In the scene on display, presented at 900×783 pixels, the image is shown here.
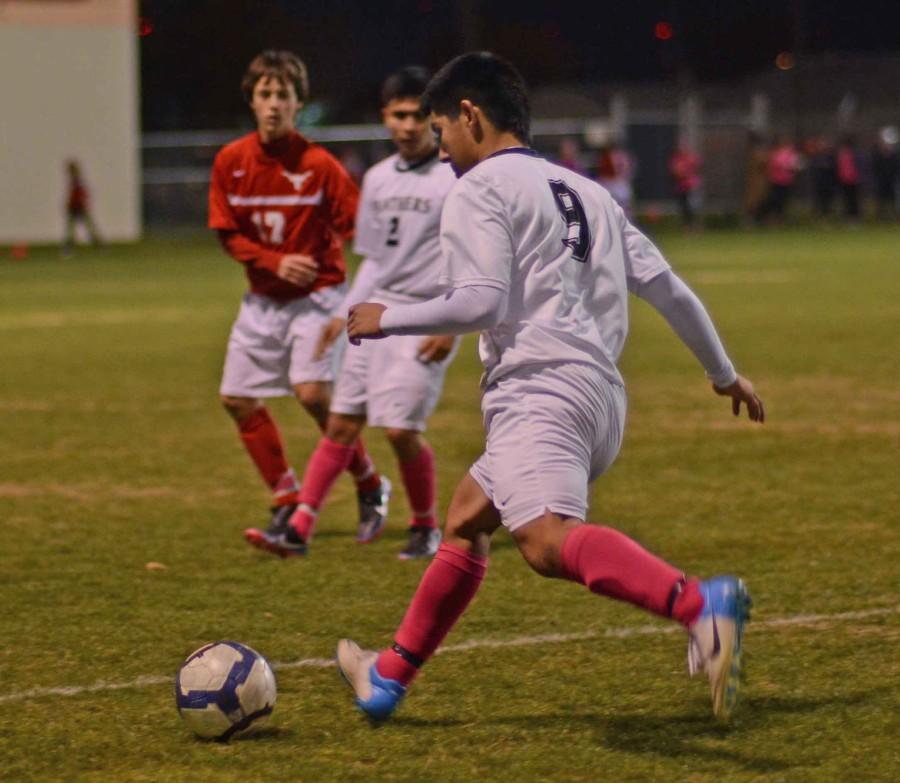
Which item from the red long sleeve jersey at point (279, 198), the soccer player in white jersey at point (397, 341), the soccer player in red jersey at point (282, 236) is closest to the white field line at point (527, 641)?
the soccer player in white jersey at point (397, 341)

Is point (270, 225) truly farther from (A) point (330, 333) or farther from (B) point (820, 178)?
(B) point (820, 178)

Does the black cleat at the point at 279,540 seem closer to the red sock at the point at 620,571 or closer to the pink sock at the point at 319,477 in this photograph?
the pink sock at the point at 319,477

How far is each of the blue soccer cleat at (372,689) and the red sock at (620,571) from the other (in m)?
0.75

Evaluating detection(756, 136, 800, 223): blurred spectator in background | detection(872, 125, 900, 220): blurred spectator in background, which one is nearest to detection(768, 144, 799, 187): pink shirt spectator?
detection(756, 136, 800, 223): blurred spectator in background

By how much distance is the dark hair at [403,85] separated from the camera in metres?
6.96

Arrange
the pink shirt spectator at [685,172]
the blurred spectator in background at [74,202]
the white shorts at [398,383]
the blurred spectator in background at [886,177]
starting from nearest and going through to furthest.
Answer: the white shorts at [398,383], the blurred spectator in background at [74,202], the pink shirt spectator at [685,172], the blurred spectator in background at [886,177]

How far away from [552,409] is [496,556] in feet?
9.53

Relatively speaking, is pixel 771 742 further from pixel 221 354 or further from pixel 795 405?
pixel 221 354

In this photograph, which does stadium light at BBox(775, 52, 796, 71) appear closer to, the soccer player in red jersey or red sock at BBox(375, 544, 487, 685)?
the soccer player in red jersey

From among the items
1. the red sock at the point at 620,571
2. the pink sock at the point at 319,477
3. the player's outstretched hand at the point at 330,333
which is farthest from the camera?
the pink sock at the point at 319,477

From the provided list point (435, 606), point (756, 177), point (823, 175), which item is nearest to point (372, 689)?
point (435, 606)

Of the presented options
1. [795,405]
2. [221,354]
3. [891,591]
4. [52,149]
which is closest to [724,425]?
[795,405]

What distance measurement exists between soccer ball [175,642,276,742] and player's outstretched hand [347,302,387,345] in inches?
38.6

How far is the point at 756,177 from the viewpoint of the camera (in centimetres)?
3906
